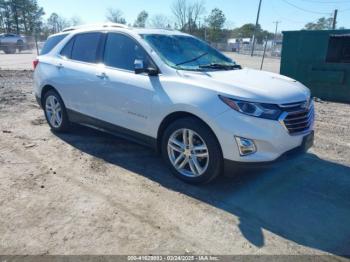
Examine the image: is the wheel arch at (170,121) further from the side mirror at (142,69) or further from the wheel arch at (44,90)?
the wheel arch at (44,90)

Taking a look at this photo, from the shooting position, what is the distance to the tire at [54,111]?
18.0 feet

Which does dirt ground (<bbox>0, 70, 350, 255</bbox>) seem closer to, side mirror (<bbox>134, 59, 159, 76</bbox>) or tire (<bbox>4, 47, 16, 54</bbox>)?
side mirror (<bbox>134, 59, 159, 76</bbox>)

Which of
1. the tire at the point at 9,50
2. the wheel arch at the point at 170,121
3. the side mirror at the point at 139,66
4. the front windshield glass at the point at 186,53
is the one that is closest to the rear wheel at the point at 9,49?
the tire at the point at 9,50

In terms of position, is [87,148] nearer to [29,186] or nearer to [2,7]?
[29,186]

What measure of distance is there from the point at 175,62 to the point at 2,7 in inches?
3215

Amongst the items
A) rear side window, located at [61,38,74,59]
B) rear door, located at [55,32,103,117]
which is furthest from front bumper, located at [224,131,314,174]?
rear side window, located at [61,38,74,59]

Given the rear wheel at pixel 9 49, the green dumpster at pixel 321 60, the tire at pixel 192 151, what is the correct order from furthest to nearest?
the rear wheel at pixel 9 49
the green dumpster at pixel 321 60
the tire at pixel 192 151

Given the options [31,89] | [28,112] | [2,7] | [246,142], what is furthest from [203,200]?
[2,7]

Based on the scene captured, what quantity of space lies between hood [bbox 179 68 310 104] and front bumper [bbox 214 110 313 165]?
23cm

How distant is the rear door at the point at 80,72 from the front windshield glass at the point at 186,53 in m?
1.00

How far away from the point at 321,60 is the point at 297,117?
667 centimetres

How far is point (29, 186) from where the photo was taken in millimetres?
3820

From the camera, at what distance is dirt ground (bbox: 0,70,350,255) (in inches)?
112

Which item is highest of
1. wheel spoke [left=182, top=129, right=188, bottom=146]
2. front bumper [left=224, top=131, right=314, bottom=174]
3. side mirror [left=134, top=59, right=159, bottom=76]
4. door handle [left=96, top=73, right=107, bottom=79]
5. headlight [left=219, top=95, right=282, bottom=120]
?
side mirror [left=134, top=59, right=159, bottom=76]
